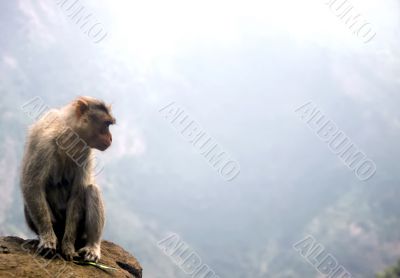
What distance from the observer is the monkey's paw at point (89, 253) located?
7.14 metres

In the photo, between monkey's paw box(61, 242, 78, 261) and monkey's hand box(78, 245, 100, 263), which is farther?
monkey's hand box(78, 245, 100, 263)

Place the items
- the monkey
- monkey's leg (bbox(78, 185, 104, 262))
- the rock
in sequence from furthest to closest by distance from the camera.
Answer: monkey's leg (bbox(78, 185, 104, 262))
the monkey
the rock

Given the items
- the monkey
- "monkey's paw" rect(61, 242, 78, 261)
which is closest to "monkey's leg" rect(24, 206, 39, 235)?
the monkey

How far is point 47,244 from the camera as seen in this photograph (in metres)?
6.64

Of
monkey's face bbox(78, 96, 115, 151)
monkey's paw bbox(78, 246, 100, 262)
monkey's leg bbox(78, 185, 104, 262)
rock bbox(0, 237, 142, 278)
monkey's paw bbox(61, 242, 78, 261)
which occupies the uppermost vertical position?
monkey's face bbox(78, 96, 115, 151)

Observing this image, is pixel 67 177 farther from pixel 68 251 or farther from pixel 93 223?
pixel 68 251

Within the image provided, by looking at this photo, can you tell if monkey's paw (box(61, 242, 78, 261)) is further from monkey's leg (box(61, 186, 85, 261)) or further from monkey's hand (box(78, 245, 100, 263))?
monkey's hand (box(78, 245, 100, 263))

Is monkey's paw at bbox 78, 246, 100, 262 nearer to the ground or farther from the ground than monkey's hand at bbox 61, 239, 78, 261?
farther from the ground

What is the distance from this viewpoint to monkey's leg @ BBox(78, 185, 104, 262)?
726cm

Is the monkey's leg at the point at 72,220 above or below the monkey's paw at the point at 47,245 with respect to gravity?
above

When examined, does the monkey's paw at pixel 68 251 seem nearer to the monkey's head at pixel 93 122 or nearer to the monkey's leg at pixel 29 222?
the monkey's leg at pixel 29 222

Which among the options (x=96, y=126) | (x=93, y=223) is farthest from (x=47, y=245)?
(x=96, y=126)

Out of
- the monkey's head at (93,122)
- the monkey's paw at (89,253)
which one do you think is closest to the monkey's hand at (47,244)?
the monkey's paw at (89,253)

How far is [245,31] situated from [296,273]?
61851 millimetres
